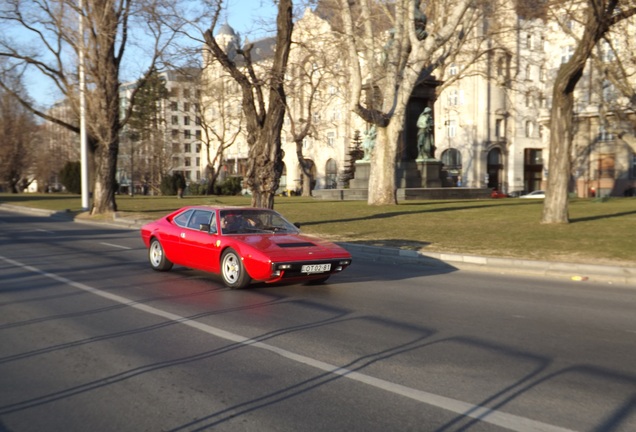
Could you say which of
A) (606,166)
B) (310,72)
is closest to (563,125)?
(310,72)

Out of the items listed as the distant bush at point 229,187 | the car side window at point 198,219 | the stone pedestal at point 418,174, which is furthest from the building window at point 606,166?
the car side window at point 198,219

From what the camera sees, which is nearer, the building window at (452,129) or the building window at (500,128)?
the building window at (452,129)

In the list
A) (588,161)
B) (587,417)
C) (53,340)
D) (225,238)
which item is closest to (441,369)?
(587,417)

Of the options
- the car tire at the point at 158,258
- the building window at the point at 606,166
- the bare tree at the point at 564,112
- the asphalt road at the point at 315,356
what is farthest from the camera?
the building window at the point at 606,166

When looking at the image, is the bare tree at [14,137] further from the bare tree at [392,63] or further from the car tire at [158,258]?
the car tire at [158,258]

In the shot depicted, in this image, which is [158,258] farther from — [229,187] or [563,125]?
[229,187]

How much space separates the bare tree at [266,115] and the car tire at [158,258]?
27.4ft

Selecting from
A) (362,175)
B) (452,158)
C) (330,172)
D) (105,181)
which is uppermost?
(452,158)

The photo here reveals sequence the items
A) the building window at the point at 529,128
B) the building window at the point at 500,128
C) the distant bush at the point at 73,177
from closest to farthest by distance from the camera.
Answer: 1. the distant bush at the point at 73,177
2. the building window at the point at 500,128
3. the building window at the point at 529,128

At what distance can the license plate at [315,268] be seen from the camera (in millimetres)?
9938

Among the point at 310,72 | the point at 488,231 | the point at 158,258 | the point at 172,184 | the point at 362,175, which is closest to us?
the point at 158,258

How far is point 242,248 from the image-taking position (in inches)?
398

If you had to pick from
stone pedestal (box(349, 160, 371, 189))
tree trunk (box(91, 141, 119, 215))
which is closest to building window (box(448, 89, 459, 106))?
stone pedestal (box(349, 160, 371, 189))

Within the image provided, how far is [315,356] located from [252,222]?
5142 millimetres
